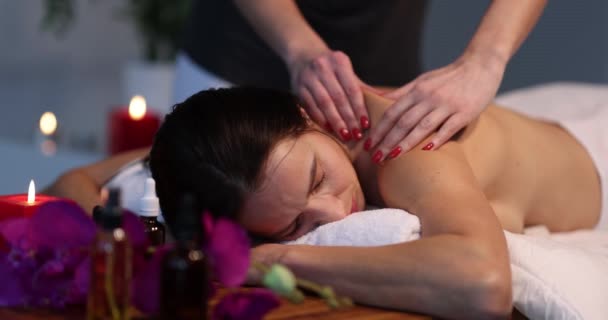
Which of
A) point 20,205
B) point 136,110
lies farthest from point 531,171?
point 136,110

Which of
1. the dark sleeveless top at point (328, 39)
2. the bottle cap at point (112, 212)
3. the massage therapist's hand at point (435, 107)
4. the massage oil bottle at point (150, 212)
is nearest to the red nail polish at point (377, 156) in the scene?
the massage therapist's hand at point (435, 107)

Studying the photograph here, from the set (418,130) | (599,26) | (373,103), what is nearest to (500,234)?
(418,130)

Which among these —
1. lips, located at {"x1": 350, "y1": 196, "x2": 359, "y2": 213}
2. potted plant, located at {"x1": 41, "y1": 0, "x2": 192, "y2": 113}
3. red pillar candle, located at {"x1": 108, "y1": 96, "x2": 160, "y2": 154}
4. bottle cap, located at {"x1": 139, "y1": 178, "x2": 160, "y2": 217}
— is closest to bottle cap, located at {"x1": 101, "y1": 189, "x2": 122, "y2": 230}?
bottle cap, located at {"x1": 139, "y1": 178, "x2": 160, "y2": 217}

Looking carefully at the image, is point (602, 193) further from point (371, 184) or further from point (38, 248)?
point (38, 248)

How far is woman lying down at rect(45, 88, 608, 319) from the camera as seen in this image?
133 cm

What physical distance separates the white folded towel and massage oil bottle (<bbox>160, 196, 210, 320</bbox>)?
0.45m

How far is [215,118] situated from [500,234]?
1.52ft

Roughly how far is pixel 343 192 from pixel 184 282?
569 millimetres

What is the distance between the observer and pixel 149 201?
1.41 meters

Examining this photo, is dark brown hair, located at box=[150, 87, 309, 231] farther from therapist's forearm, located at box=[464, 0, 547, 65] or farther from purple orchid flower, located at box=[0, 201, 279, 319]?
therapist's forearm, located at box=[464, 0, 547, 65]

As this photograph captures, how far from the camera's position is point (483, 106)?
1.76 metres

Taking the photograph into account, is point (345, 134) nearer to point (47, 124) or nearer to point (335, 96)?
point (335, 96)

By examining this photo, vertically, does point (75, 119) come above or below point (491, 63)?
below

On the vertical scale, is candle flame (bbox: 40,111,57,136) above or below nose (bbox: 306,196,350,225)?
below
